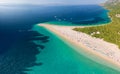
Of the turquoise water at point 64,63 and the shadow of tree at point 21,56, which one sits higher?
the shadow of tree at point 21,56

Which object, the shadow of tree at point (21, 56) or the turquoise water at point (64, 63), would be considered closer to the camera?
the shadow of tree at point (21, 56)

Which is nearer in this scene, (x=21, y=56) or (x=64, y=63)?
(x=64, y=63)

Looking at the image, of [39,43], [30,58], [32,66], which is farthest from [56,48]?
[32,66]

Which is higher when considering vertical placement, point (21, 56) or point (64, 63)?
point (21, 56)

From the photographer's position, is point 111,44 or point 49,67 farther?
point 111,44

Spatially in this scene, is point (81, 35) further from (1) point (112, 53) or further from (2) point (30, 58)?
(2) point (30, 58)
